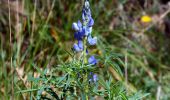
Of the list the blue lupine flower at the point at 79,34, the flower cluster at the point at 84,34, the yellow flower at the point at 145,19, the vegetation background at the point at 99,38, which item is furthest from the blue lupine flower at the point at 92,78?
the yellow flower at the point at 145,19

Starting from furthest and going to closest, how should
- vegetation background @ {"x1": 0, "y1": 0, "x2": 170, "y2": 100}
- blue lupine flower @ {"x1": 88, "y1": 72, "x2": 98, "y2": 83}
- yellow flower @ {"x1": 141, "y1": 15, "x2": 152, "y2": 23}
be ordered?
yellow flower @ {"x1": 141, "y1": 15, "x2": 152, "y2": 23}
vegetation background @ {"x1": 0, "y1": 0, "x2": 170, "y2": 100}
blue lupine flower @ {"x1": 88, "y1": 72, "x2": 98, "y2": 83}

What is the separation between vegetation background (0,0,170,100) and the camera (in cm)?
367

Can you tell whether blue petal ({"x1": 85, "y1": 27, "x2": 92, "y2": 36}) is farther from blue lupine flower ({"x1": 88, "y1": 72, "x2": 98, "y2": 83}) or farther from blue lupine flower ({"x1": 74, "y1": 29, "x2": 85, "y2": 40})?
blue lupine flower ({"x1": 88, "y1": 72, "x2": 98, "y2": 83})

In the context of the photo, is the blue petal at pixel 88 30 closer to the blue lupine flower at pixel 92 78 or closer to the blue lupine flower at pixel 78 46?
the blue lupine flower at pixel 78 46

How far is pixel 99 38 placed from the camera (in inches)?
145

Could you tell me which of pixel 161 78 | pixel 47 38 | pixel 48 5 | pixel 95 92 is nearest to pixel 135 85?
pixel 161 78

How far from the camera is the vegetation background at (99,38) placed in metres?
3.67

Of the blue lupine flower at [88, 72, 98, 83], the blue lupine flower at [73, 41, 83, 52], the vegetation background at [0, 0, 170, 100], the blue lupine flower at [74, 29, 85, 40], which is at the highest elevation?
the vegetation background at [0, 0, 170, 100]

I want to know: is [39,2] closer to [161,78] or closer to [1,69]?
[1,69]

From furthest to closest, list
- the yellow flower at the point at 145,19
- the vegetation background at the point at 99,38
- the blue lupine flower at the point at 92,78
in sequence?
the yellow flower at the point at 145,19 → the vegetation background at the point at 99,38 → the blue lupine flower at the point at 92,78

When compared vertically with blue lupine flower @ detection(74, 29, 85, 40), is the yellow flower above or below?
above

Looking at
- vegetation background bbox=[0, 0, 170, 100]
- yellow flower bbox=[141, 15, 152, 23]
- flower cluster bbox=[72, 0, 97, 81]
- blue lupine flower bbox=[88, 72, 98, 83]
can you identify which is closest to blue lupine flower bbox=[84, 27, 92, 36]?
flower cluster bbox=[72, 0, 97, 81]

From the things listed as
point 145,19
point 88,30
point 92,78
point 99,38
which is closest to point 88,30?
point 88,30

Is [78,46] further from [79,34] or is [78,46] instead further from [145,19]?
[145,19]
